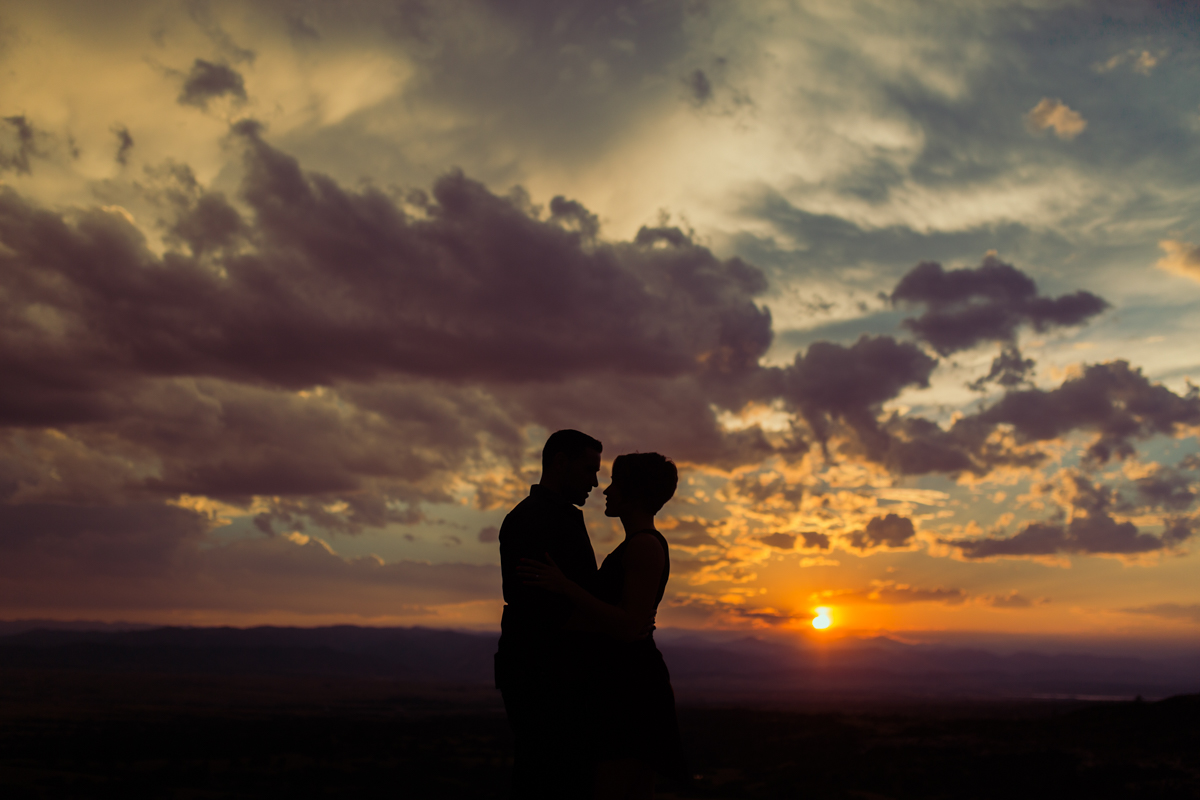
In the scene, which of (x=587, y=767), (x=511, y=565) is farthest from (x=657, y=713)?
(x=511, y=565)

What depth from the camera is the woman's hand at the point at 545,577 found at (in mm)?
5734

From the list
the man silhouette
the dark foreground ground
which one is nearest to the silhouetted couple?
the man silhouette

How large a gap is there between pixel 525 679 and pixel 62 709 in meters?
156

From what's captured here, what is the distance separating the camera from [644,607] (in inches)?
233

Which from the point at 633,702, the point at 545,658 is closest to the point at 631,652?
the point at 633,702

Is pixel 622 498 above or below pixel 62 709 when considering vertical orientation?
above

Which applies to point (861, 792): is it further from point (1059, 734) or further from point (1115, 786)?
point (1059, 734)

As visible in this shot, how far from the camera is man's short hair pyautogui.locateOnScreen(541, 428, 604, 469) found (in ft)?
20.9

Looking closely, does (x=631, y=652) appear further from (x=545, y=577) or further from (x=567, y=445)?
(x=567, y=445)

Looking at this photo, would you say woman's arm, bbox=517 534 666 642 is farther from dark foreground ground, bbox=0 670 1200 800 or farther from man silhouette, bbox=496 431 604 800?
dark foreground ground, bbox=0 670 1200 800

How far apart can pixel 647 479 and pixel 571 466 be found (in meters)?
0.57

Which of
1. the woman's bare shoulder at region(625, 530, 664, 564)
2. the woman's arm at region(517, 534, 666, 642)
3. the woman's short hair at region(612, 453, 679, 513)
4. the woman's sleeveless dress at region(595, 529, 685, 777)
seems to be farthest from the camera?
the woman's short hair at region(612, 453, 679, 513)

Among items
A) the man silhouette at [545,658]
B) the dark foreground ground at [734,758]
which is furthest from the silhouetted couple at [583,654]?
the dark foreground ground at [734,758]

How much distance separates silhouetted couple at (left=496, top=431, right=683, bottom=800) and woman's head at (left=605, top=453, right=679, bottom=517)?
0.4 inches
